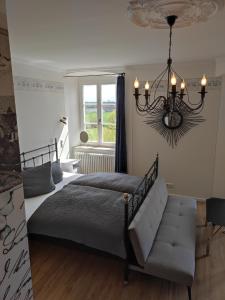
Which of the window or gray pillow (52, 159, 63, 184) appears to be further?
the window

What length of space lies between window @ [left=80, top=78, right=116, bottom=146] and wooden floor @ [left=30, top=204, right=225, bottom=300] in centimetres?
289

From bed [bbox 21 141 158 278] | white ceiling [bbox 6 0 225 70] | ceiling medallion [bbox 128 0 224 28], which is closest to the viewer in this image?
ceiling medallion [bbox 128 0 224 28]

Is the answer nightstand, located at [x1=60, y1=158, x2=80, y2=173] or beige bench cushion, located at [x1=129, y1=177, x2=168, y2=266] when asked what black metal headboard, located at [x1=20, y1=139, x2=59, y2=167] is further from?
beige bench cushion, located at [x1=129, y1=177, x2=168, y2=266]

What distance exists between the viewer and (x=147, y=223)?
2.41m

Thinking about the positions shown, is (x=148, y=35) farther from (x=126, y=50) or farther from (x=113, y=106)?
(x=113, y=106)

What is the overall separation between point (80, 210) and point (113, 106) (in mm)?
2862

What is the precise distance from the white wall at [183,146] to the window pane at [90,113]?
3.45 ft

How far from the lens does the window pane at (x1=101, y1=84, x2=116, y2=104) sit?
5.00m

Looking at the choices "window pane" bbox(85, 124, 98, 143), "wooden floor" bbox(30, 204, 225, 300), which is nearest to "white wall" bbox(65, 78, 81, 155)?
"window pane" bbox(85, 124, 98, 143)

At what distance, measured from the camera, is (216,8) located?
158cm

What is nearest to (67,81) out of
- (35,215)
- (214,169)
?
(35,215)

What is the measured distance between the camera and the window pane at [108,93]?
5004mm

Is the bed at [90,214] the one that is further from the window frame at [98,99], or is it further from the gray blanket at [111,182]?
the window frame at [98,99]

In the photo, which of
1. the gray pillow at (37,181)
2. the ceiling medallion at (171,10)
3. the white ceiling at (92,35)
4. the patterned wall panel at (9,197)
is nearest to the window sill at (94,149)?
the gray pillow at (37,181)
